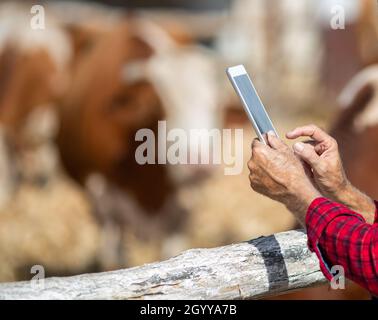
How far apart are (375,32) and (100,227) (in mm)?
1683

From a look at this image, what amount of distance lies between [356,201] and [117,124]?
2297 millimetres

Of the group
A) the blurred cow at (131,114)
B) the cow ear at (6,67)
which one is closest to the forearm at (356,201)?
the blurred cow at (131,114)

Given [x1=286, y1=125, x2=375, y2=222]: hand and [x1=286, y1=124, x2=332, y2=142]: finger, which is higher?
[x1=286, y1=124, x2=332, y2=142]: finger

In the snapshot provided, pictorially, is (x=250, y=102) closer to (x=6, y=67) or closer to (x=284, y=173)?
(x=284, y=173)

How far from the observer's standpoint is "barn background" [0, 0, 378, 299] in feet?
11.0

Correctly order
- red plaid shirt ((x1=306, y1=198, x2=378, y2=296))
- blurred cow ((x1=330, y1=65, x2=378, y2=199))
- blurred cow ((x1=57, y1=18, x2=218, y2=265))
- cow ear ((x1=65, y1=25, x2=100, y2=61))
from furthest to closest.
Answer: cow ear ((x1=65, y1=25, x2=100, y2=61)) < blurred cow ((x1=57, y1=18, x2=218, y2=265)) < blurred cow ((x1=330, y1=65, x2=378, y2=199)) < red plaid shirt ((x1=306, y1=198, x2=378, y2=296))

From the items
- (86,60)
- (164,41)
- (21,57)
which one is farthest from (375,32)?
(21,57)

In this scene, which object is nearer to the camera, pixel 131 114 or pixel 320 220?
pixel 320 220

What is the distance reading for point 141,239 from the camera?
358cm

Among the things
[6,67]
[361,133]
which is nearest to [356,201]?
[361,133]

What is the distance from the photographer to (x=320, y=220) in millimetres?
887

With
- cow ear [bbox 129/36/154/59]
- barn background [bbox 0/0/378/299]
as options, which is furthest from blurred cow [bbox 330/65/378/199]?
cow ear [bbox 129/36/154/59]

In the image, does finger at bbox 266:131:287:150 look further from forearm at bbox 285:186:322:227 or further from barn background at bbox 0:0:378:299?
barn background at bbox 0:0:378:299

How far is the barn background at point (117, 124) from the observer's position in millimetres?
3350
